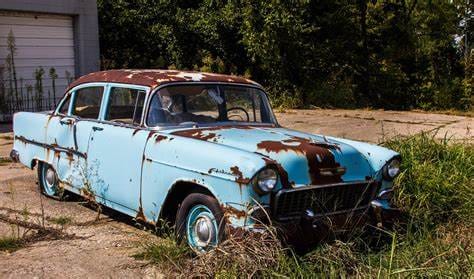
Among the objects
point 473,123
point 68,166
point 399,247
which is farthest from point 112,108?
point 473,123

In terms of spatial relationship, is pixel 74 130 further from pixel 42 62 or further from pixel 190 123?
pixel 42 62

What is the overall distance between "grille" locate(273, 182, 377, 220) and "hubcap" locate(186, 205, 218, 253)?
488 millimetres

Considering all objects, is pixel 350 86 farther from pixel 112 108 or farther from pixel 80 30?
pixel 112 108

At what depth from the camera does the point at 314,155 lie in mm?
4500

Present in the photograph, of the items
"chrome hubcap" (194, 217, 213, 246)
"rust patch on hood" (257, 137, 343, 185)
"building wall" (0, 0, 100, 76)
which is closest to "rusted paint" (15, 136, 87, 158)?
"chrome hubcap" (194, 217, 213, 246)

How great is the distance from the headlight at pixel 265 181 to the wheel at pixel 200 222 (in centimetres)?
35

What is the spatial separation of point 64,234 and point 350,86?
14128mm

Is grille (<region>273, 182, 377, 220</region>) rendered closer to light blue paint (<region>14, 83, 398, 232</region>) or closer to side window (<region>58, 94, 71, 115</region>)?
light blue paint (<region>14, 83, 398, 232</region>)

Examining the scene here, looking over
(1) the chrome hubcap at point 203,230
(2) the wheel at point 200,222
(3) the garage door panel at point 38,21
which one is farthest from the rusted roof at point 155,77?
(3) the garage door panel at point 38,21

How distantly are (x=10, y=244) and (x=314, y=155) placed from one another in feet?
8.50

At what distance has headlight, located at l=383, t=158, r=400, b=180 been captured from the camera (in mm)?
4934

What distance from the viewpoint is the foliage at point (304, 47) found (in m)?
16.8

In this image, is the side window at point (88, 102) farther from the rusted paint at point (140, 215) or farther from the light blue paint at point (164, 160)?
the rusted paint at point (140, 215)

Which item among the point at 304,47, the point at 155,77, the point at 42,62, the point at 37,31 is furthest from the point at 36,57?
the point at 155,77
